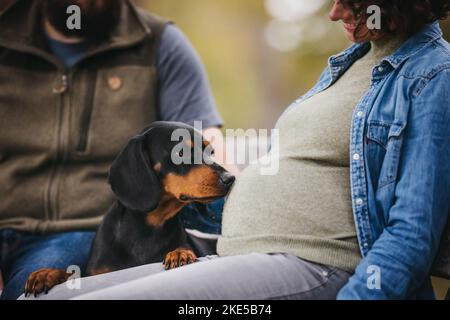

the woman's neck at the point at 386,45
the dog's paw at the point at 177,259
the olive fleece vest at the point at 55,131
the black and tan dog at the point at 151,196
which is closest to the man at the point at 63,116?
the olive fleece vest at the point at 55,131

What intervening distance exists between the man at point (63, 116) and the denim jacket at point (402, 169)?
2.34 feet

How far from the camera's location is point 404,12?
4.87ft

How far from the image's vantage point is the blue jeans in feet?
5.81

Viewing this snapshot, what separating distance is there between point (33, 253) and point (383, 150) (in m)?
1.24

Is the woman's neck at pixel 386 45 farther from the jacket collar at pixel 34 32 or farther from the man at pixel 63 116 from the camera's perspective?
the jacket collar at pixel 34 32

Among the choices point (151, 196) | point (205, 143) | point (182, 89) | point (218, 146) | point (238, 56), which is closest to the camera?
point (151, 196)

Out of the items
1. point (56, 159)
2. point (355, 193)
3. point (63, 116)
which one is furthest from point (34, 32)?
point (355, 193)

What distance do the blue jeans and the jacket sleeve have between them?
3.18 feet

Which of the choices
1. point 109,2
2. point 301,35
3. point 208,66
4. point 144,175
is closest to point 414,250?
point 144,175

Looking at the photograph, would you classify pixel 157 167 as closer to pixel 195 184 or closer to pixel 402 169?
pixel 195 184

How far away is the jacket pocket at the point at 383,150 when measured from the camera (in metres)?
1.37

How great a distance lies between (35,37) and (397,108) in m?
1.39

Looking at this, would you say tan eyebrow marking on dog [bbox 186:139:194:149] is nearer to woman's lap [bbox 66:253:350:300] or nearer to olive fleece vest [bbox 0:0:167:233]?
olive fleece vest [bbox 0:0:167:233]

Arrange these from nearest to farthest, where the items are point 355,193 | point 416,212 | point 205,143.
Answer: point 416,212
point 355,193
point 205,143
